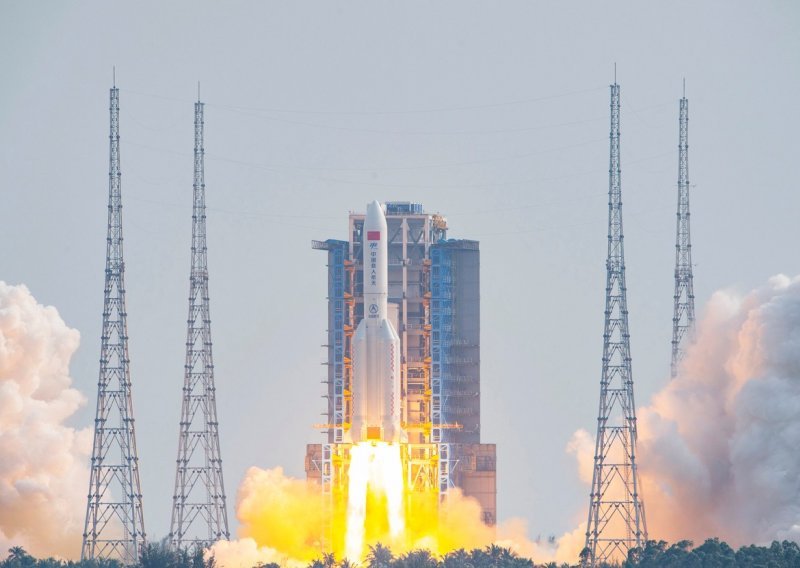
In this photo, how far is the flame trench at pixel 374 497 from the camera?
157 m

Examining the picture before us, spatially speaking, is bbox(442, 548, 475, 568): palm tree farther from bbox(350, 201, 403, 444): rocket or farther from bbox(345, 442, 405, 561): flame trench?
bbox(350, 201, 403, 444): rocket

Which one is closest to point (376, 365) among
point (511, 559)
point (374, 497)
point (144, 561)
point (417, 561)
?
point (374, 497)

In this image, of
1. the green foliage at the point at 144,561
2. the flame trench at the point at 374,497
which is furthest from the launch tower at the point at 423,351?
the green foliage at the point at 144,561

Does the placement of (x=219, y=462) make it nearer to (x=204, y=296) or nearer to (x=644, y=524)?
(x=204, y=296)

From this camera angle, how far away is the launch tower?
16238cm

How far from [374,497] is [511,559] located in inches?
369

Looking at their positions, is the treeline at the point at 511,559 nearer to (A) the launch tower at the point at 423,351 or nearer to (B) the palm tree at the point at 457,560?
(B) the palm tree at the point at 457,560

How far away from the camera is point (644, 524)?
15450cm

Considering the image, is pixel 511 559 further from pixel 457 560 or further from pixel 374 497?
pixel 374 497

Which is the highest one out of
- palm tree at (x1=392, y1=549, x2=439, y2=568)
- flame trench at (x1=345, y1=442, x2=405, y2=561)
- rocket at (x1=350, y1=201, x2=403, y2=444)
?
rocket at (x1=350, y1=201, x2=403, y2=444)

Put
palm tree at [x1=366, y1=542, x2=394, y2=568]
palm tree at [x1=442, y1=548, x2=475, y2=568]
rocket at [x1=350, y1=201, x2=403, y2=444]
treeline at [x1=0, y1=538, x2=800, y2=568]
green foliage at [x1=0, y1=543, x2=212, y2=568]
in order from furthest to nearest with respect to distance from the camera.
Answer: rocket at [x1=350, y1=201, x2=403, y2=444] → green foliage at [x1=0, y1=543, x2=212, y2=568] → palm tree at [x1=366, y1=542, x2=394, y2=568] → palm tree at [x1=442, y1=548, x2=475, y2=568] → treeline at [x1=0, y1=538, x2=800, y2=568]

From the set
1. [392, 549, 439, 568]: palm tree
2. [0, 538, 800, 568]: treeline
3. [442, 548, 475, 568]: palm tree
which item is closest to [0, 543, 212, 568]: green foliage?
[0, 538, 800, 568]: treeline

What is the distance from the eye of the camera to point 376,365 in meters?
157

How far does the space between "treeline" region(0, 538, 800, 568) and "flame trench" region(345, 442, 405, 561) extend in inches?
97.1
